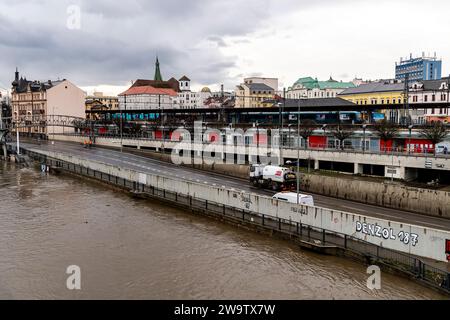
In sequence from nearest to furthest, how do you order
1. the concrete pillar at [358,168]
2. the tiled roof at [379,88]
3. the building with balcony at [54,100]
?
the concrete pillar at [358,168]
the tiled roof at [379,88]
the building with balcony at [54,100]

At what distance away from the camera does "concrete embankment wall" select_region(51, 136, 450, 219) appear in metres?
33.3

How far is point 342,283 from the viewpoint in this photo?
21422 millimetres

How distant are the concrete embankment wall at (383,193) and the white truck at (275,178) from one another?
103 inches

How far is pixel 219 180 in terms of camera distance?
4709 cm

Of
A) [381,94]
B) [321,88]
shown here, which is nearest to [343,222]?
[381,94]

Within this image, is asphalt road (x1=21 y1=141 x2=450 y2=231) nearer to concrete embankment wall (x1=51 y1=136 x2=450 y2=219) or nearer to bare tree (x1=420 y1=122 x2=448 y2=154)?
concrete embankment wall (x1=51 y1=136 x2=450 y2=219)

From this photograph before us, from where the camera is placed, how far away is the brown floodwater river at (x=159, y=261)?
2064cm

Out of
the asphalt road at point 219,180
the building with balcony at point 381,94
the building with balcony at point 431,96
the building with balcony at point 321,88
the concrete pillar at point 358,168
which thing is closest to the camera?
the asphalt road at point 219,180

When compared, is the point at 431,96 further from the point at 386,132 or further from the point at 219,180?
the point at 219,180

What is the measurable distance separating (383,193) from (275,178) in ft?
31.3

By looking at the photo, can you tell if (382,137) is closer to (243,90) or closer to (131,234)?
(131,234)

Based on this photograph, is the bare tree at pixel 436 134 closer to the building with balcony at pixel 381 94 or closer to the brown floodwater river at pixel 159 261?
the brown floodwater river at pixel 159 261

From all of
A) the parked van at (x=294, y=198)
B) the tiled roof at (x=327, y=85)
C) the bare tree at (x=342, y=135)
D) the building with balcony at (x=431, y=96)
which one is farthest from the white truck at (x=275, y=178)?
the tiled roof at (x=327, y=85)
